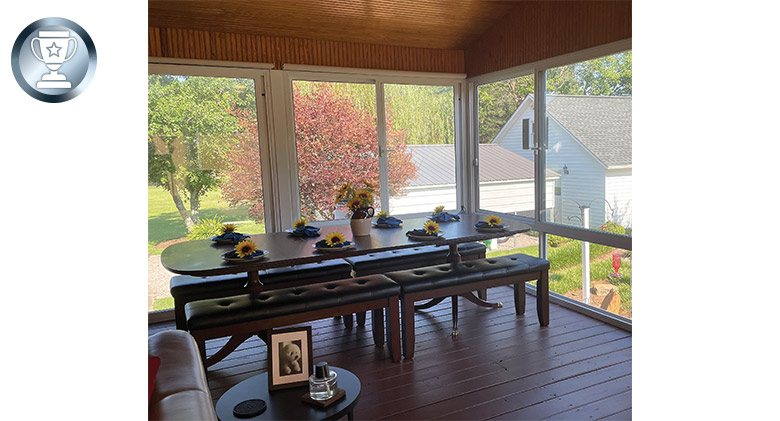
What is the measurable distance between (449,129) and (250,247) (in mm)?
3007

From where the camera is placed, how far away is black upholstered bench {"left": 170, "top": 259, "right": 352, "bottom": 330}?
3.13 meters

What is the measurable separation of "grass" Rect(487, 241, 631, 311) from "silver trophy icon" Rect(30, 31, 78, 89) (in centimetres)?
371

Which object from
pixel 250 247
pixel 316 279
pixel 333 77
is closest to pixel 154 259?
pixel 316 279

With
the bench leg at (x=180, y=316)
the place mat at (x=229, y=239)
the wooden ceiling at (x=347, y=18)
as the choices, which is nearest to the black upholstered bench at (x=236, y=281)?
the bench leg at (x=180, y=316)

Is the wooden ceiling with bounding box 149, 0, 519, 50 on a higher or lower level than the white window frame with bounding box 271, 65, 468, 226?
higher

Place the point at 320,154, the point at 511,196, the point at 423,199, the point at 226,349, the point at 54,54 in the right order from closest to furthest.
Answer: the point at 54,54 → the point at 226,349 → the point at 320,154 → the point at 511,196 → the point at 423,199

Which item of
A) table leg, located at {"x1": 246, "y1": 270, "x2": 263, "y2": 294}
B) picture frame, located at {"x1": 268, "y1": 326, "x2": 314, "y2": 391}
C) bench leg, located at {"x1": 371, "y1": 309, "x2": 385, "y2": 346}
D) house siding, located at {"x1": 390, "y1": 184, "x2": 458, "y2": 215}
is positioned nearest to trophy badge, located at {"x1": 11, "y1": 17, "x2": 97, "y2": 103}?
picture frame, located at {"x1": 268, "y1": 326, "x2": 314, "y2": 391}

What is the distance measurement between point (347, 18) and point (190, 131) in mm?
1579

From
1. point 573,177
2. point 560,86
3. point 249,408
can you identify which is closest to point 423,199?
point 573,177

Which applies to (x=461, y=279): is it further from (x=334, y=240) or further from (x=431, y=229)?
(x=334, y=240)

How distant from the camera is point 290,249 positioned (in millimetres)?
3074

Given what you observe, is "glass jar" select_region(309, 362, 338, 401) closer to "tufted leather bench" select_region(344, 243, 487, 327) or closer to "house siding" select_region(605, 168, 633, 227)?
"tufted leather bench" select_region(344, 243, 487, 327)
